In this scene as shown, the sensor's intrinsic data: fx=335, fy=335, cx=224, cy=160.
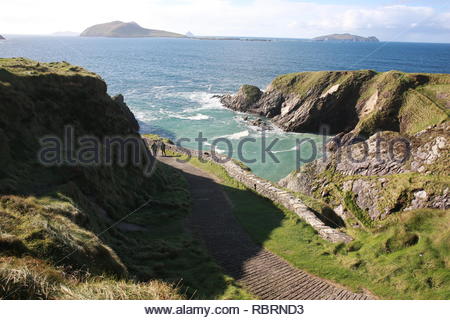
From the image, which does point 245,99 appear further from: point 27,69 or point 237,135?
point 27,69

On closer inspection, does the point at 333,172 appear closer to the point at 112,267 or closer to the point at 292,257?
the point at 292,257

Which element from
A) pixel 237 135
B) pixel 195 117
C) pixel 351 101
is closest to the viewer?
pixel 351 101

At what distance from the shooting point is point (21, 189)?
579 inches

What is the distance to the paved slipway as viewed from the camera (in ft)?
44.6

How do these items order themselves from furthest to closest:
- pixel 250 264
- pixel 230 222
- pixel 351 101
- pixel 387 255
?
pixel 351 101 → pixel 230 222 → pixel 250 264 → pixel 387 255

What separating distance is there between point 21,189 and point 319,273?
13874 millimetres

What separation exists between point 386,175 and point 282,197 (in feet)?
32.7

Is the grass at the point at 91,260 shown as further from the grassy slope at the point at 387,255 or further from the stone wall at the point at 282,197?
the stone wall at the point at 282,197

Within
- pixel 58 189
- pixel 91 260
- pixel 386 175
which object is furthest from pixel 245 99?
pixel 91 260

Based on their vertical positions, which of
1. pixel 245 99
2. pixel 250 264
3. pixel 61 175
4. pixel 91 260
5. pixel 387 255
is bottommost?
pixel 250 264

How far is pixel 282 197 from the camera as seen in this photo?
25688 mm

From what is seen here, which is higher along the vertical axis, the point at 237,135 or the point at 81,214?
the point at 81,214

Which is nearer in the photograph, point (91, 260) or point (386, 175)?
point (91, 260)

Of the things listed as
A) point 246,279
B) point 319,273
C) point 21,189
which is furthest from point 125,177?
point 319,273
